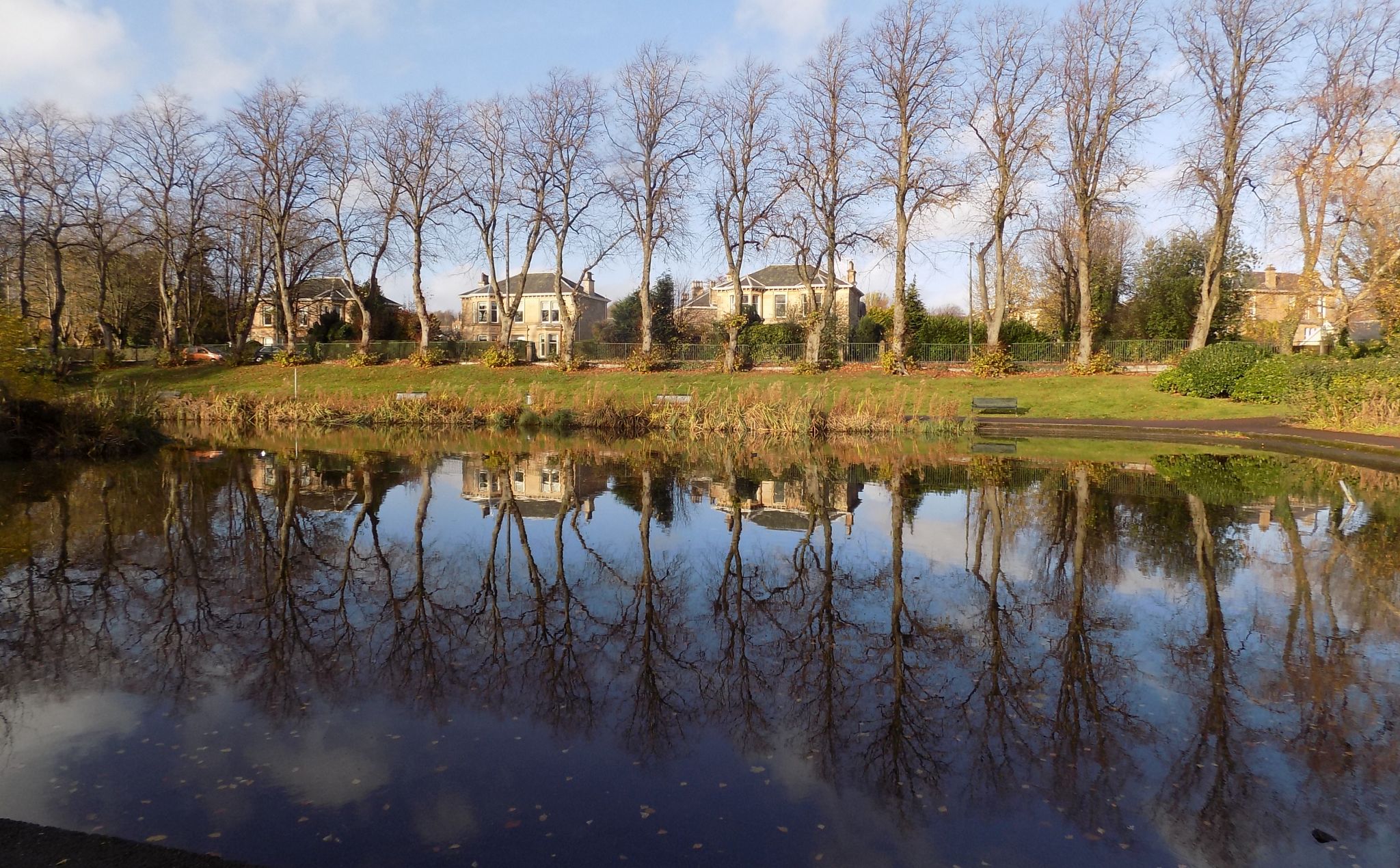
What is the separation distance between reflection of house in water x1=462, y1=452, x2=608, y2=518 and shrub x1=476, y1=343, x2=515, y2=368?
23257 millimetres

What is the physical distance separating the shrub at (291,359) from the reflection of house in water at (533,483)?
28.3 meters

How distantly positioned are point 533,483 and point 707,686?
9.65m

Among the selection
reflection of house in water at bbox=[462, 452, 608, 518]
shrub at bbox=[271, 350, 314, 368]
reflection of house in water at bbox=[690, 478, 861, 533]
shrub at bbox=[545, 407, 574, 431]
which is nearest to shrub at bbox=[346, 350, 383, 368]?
shrub at bbox=[271, 350, 314, 368]

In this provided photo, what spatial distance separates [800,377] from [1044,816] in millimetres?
32669

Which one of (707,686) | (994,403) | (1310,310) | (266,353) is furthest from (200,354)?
(1310,310)

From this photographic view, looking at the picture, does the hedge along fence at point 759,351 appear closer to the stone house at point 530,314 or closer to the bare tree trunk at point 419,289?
the bare tree trunk at point 419,289

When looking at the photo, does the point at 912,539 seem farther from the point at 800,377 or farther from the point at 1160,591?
the point at 800,377

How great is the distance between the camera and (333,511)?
37.6ft

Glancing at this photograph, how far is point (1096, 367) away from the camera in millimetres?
36094

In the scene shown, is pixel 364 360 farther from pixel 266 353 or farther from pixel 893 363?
pixel 893 363

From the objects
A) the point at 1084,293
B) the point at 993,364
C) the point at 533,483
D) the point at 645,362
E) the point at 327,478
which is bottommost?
the point at 533,483

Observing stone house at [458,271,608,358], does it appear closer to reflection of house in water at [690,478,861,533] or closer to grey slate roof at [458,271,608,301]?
grey slate roof at [458,271,608,301]

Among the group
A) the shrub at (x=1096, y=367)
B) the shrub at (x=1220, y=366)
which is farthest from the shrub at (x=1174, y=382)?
the shrub at (x=1096, y=367)

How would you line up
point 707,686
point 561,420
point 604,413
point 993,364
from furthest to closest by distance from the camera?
point 993,364 < point 561,420 < point 604,413 < point 707,686
